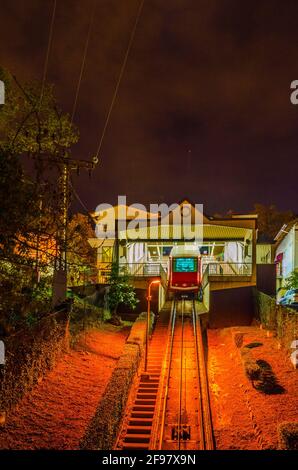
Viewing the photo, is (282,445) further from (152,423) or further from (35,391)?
(35,391)

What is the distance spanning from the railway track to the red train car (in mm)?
6638

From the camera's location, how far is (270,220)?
60.4 meters

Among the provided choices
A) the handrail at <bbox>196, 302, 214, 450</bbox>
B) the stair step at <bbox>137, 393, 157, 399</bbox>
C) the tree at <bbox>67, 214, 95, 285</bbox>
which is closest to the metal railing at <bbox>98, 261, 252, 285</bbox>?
the tree at <bbox>67, 214, 95, 285</bbox>

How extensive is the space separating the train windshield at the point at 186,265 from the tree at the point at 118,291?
3.75 m

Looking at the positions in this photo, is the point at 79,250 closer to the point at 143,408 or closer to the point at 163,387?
the point at 143,408

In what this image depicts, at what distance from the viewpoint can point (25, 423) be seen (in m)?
9.87

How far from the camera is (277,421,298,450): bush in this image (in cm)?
857

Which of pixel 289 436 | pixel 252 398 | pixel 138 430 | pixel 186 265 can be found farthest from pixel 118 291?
pixel 289 436

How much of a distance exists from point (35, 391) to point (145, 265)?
1987 cm

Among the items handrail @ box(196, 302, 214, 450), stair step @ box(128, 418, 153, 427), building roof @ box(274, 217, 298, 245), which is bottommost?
stair step @ box(128, 418, 153, 427)

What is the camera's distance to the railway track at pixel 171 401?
36.8 ft

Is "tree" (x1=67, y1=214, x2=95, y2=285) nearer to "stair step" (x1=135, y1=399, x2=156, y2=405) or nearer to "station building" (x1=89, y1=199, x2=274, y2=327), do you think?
"stair step" (x1=135, y1=399, x2=156, y2=405)

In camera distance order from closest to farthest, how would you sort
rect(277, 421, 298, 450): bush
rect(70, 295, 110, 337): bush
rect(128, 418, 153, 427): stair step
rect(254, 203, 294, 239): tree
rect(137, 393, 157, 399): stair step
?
1. rect(277, 421, 298, 450): bush
2. rect(128, 418, 153, 427): stair step
3. rect(137, 393, 157, 399): stair step
4. rect(70, 295, 110, 337): bush
5. rect(254, 203, 294, 239): tree
